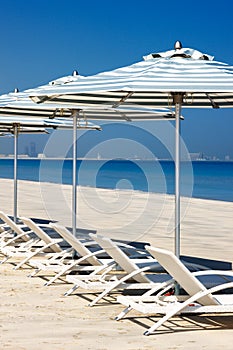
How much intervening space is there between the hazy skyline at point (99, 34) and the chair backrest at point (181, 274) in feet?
170

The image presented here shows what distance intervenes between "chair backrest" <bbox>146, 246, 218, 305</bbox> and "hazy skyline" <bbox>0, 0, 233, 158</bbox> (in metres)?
51.8

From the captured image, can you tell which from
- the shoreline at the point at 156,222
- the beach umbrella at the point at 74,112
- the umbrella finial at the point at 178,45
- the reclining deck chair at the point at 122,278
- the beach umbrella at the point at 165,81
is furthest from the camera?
the shoreline at the point at 156,222

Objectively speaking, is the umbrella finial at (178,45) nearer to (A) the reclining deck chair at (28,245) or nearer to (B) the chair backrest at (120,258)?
(B) the chair backrest at (120,258)

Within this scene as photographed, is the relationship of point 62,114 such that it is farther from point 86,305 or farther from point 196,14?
point 196,14

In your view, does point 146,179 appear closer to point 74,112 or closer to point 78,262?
point 74,112

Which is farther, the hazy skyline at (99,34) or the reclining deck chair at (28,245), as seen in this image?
the hazy skyline at (99,34)

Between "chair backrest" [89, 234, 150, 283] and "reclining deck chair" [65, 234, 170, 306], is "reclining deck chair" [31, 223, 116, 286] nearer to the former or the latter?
"reclining deck chair" [65, 234, 170, 306]

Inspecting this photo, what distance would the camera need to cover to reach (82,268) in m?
7.76

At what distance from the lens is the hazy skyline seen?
6331cm

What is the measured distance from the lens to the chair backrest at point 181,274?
5.79m

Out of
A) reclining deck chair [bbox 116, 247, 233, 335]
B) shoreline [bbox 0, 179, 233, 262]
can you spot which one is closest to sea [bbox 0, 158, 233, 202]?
shoreline [bbox 0, 179, 233, 262]

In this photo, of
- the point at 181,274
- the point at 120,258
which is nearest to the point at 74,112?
the point at 120,258

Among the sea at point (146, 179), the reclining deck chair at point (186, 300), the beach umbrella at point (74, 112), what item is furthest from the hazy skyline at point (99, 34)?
the reclining deck chair at point (186, 300)

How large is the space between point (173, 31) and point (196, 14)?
1414 centimetres
